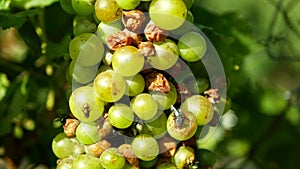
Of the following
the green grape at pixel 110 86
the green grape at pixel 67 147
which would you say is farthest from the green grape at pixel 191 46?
the green grape at pixel 67 147

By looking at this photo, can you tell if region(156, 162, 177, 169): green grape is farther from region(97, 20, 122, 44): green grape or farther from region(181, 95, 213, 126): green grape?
region(97, 20, 122, 44): green grape

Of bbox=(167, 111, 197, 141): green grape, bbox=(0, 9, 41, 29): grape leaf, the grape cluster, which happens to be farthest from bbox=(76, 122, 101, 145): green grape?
bbox=(0, 9, 41, 29): grape leaf

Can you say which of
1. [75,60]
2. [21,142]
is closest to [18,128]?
[21,142]

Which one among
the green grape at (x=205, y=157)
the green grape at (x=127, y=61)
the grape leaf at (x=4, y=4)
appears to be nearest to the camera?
the green grape at (x=127, y=61)

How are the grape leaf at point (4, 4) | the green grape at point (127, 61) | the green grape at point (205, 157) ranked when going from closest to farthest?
1. the green grape at point (127, 61)
2. the green grape at point (205, 157)
3. the grape leaf at point (4, 4)

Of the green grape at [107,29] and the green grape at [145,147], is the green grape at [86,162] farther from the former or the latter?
the green grape at [107,29]

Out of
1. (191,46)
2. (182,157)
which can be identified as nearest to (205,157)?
(182,157)

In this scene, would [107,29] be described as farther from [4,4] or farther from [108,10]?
[4,4]
